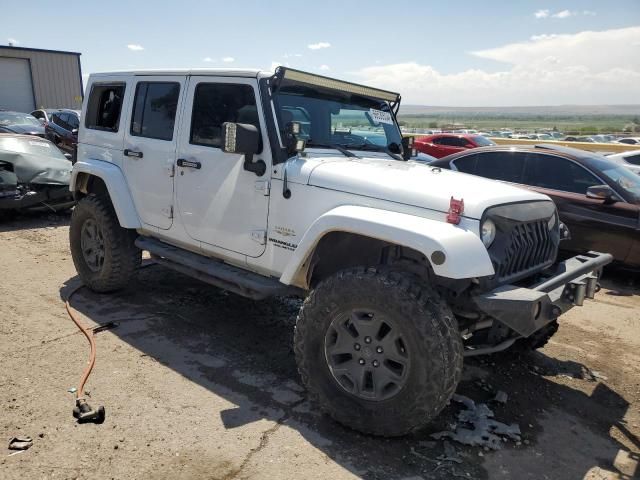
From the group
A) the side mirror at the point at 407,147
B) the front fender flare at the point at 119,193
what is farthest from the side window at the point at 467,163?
the front fender flare at the point at 119,193

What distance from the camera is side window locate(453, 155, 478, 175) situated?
288 inches

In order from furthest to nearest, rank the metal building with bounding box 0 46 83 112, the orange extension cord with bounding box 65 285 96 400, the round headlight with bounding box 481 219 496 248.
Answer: the metal building with bounding box 0 46 83 112 < the orange extension cord with bounding box 65 285 96 400 < the round headlight with bounding box 481 219 496 248

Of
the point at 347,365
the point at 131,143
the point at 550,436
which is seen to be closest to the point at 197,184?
the point at 131,143

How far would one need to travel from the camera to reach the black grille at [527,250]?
312 cm

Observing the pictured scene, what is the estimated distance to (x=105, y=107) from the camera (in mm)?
5203

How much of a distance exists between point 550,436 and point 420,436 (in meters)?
0.85

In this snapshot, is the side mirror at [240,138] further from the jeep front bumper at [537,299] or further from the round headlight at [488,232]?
the jeep front bumper at [537,299]

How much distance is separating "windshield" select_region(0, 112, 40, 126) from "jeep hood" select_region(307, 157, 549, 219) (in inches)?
588

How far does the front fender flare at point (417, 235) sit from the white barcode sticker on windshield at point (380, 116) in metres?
1.54

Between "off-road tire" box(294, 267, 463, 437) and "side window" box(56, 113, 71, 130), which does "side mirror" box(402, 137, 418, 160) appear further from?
"side window" box(56, 113, 71, 130)

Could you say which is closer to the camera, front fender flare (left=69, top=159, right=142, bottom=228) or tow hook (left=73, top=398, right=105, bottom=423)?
tow hook (left=73, top=398, right=105, bottom=423)

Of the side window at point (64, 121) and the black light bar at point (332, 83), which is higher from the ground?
the black light bar at point (332, 83)

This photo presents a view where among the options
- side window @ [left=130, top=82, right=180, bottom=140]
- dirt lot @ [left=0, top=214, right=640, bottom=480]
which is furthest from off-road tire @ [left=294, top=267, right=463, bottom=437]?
side window @ [left=130, top=82, right=180, bottom=140]

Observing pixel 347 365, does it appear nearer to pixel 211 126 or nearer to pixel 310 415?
pixel 310 415
